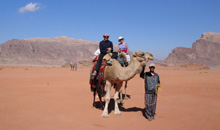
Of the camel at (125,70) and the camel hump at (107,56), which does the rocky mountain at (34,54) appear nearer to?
the camel hump at (107,56)

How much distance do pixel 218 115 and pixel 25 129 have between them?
6.70m

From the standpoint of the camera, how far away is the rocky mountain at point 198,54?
11375 centimetres

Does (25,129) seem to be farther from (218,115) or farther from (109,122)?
(218,115)

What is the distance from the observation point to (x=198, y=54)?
398 feet

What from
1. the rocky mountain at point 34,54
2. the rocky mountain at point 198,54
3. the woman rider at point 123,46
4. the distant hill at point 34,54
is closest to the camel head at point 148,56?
the woman rider at point 123,46

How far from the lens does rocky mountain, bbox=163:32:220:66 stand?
113750 millimetres

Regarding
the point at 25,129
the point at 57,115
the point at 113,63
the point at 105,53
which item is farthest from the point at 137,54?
the point at 25,129

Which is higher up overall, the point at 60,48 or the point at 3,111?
the point at 60,48

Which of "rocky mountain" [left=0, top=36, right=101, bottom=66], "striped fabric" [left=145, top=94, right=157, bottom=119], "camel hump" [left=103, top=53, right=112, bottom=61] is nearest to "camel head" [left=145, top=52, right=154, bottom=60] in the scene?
"striped fabric" [left=145, top=94, right=157, bottom=119]

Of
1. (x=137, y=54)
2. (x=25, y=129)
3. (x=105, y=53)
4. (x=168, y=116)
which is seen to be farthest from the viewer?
(x=105, y=53)

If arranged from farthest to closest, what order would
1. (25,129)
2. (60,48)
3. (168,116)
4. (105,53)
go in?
(60,48), (105,53), (168,116), (25,129)

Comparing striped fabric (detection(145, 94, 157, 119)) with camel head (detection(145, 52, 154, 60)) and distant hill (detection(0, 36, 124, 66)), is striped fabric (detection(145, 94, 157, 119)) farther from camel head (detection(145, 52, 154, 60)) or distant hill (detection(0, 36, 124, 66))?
distant hill (detection(0, 36, 124, 66))

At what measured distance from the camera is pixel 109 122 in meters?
6.13

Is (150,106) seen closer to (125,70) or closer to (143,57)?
(125,70)
